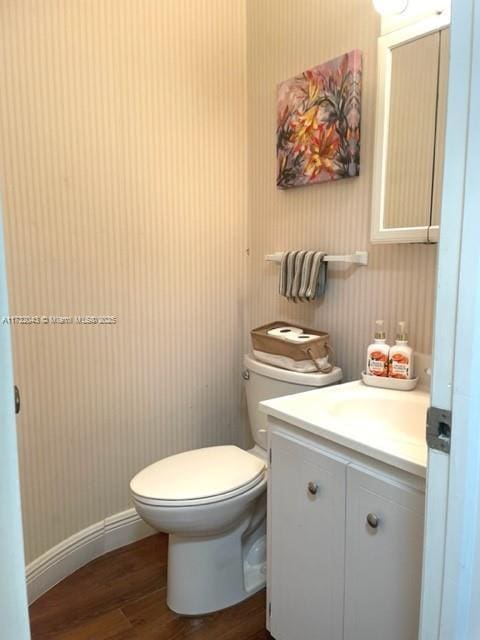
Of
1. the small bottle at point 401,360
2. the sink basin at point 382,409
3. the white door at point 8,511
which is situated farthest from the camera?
the small bottle at point 401,360

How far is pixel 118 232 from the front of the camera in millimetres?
1822

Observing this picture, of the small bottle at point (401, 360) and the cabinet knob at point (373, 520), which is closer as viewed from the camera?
the cabinet knob at point (373, 520)

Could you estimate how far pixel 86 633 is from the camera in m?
1.55

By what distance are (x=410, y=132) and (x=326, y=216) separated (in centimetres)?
42

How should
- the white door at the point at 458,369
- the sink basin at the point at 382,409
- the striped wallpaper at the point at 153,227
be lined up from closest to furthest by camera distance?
the white door at the point at 458,369
the sink basin at the point at 382,409
the striped wallpaper at the point at 153,227

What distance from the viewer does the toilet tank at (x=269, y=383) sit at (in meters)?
1.69

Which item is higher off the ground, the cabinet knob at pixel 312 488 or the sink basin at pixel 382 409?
the sink basin at pixel 382 409

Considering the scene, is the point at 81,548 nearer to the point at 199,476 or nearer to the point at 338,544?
the point at 199,476

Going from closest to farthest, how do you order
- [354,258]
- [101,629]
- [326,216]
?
[101,629]
[354,258]
[326,216]

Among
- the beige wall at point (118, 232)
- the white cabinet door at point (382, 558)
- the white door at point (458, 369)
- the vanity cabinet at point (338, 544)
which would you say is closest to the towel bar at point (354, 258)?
the beige wall at point (118, 232)

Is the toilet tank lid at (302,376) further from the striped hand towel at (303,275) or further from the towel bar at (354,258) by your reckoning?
the towel bar at (354,258)

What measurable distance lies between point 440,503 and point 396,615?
1.38 feet

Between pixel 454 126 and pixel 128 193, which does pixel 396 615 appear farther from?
pixel 128 193
